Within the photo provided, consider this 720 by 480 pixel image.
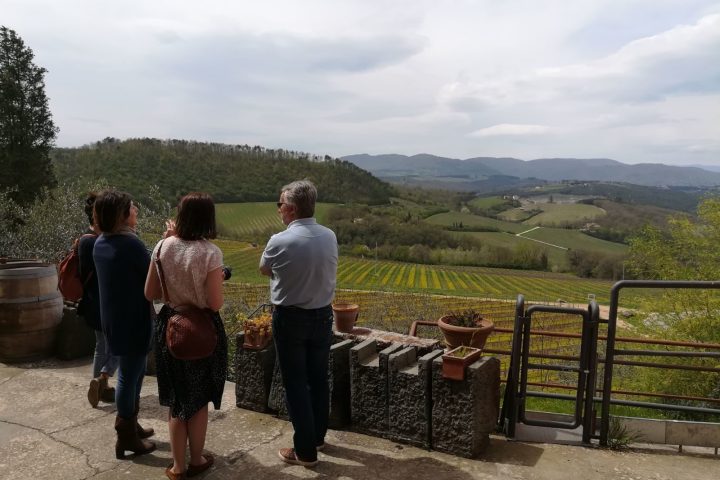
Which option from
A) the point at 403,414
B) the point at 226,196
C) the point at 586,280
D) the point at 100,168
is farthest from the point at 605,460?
the point at 226,196

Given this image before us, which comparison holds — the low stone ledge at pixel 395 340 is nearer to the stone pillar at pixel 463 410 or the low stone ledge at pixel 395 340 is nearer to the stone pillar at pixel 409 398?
the stone pillar at pixel 409 398

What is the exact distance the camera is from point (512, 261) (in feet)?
257

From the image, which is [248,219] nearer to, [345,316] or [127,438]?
[345,316]

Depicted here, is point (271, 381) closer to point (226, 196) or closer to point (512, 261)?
point (512, 261)

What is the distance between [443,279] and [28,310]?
59783mm

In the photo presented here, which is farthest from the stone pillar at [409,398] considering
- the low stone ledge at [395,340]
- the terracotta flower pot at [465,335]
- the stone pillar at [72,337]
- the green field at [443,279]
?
the green field at [443,279]

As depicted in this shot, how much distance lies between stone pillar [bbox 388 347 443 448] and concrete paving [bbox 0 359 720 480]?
3.9 inches

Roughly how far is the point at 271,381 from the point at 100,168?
3495 inches

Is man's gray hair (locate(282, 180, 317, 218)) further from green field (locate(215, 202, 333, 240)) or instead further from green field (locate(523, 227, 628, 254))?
green field (locate(523, 227, 628, 254))

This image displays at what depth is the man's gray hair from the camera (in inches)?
119

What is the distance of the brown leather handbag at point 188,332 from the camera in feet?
9.02

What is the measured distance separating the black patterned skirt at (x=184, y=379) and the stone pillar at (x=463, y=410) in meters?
1.42

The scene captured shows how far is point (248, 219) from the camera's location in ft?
272

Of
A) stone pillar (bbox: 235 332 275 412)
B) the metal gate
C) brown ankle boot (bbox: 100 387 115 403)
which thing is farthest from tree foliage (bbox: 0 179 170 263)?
the metal gate
